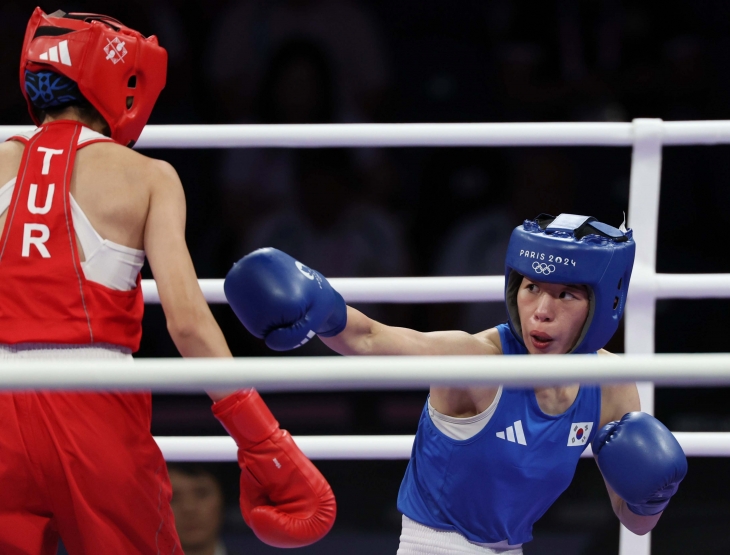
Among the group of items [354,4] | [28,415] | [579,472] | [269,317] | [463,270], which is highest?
[354,4]

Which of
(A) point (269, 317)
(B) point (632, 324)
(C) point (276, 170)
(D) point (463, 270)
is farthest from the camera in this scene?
(C) point (276, 170)

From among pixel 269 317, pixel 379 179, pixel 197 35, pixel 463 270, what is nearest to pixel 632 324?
pixel 269 317

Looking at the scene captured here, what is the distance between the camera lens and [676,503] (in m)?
2.90

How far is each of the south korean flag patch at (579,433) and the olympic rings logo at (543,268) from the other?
30 centimetres

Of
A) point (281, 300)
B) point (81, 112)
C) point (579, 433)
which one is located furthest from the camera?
point (579, 433)

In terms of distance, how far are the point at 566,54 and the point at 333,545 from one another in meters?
2.47

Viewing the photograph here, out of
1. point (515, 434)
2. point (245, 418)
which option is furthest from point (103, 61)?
point (515, 434)

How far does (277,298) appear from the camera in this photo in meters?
1.38

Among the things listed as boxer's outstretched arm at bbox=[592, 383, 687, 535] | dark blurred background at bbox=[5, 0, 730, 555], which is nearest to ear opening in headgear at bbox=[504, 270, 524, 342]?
boxer's outstretched arm at bbox=[592, 383, 687, 535]

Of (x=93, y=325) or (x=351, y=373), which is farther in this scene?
(x=93, y=325)

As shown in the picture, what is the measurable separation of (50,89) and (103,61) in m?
0.10

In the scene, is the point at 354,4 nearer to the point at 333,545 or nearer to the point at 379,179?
the point at 379,179

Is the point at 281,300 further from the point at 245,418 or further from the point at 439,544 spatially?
the point at 439,544

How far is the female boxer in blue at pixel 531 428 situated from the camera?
5.25 feet
